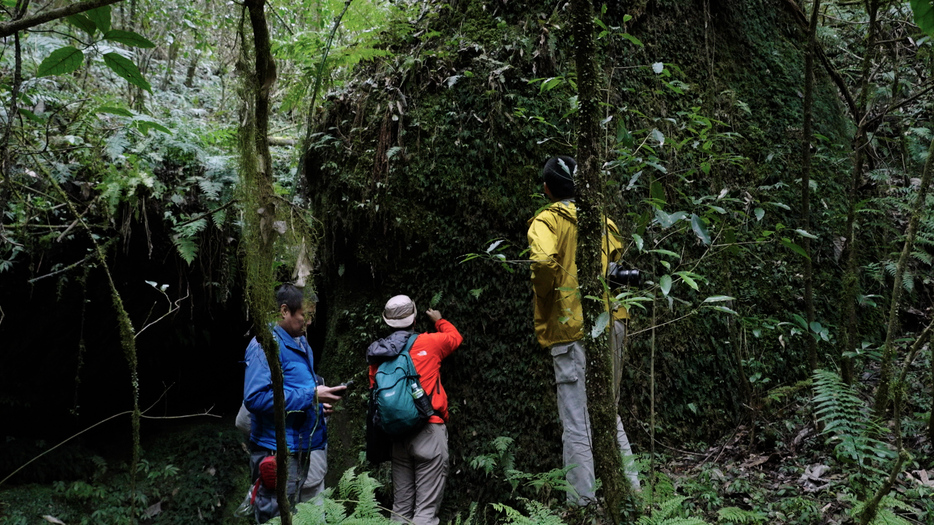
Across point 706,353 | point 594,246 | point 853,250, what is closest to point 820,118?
point 853,250

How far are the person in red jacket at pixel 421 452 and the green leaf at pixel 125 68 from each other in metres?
2.76

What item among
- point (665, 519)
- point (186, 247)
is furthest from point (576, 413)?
point (186, 247)

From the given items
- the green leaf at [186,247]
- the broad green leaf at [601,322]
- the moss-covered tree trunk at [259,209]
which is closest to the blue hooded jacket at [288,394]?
the broad green leaf at [601,322]

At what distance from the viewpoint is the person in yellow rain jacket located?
3.54 m

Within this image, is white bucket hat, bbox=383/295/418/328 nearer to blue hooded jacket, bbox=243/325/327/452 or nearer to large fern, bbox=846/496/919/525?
blue hooded jacket, bbox=243/325/327/452

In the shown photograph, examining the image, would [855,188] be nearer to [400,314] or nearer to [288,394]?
[400,314]

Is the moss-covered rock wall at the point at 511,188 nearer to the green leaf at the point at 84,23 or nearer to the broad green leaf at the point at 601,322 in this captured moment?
the broad green leaf at the point at 601,322

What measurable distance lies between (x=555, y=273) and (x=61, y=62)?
2716 millimetres

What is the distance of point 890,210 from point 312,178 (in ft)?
19.8

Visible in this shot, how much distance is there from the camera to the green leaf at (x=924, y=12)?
1.47 m

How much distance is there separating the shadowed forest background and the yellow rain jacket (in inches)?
15.0

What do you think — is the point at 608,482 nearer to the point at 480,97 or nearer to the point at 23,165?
the point at 480,97

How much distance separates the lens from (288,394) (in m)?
3.60

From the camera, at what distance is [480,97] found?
5027mm
